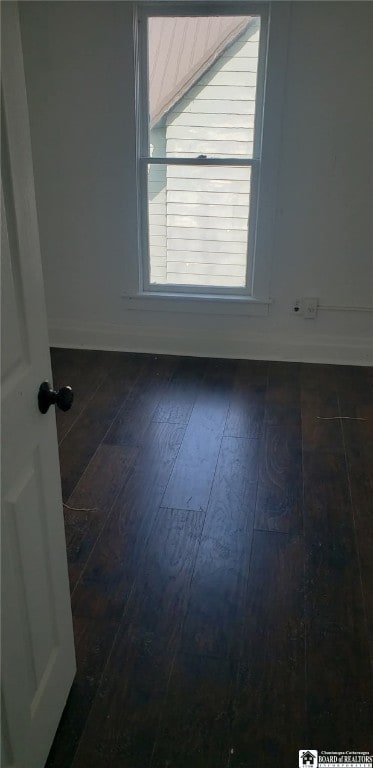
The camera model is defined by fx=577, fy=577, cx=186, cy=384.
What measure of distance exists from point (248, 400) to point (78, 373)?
105 cm

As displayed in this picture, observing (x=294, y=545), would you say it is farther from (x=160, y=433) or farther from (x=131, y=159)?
(x=131, y=159)

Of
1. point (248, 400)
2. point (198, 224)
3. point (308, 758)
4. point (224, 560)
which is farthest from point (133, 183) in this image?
point (308, 758)

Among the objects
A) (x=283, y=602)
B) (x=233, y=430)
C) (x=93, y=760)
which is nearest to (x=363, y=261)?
(x=233, y=430)

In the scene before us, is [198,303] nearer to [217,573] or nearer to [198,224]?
[198,224]

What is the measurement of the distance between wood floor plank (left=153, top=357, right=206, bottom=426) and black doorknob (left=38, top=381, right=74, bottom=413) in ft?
5.74

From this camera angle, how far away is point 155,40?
3.21 metres

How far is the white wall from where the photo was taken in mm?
3100

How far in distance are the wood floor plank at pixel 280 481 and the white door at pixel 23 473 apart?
107 centimetres

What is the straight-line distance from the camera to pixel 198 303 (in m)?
3.65

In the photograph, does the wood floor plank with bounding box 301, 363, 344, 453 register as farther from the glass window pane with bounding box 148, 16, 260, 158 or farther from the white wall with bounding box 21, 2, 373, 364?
the glass window pane with bounding box 148, 16, 260, 158

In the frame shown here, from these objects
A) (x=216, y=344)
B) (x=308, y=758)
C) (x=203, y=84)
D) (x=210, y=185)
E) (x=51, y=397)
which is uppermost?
(x=203, y=84)

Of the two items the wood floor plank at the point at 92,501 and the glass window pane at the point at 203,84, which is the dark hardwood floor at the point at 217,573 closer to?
the wood floor plank at the point at 92,501

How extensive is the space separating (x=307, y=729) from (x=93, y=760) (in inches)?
21.2

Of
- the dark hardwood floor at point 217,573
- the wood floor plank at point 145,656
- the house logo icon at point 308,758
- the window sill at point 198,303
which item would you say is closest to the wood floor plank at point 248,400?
the dark hardwood floor at point 217,573
